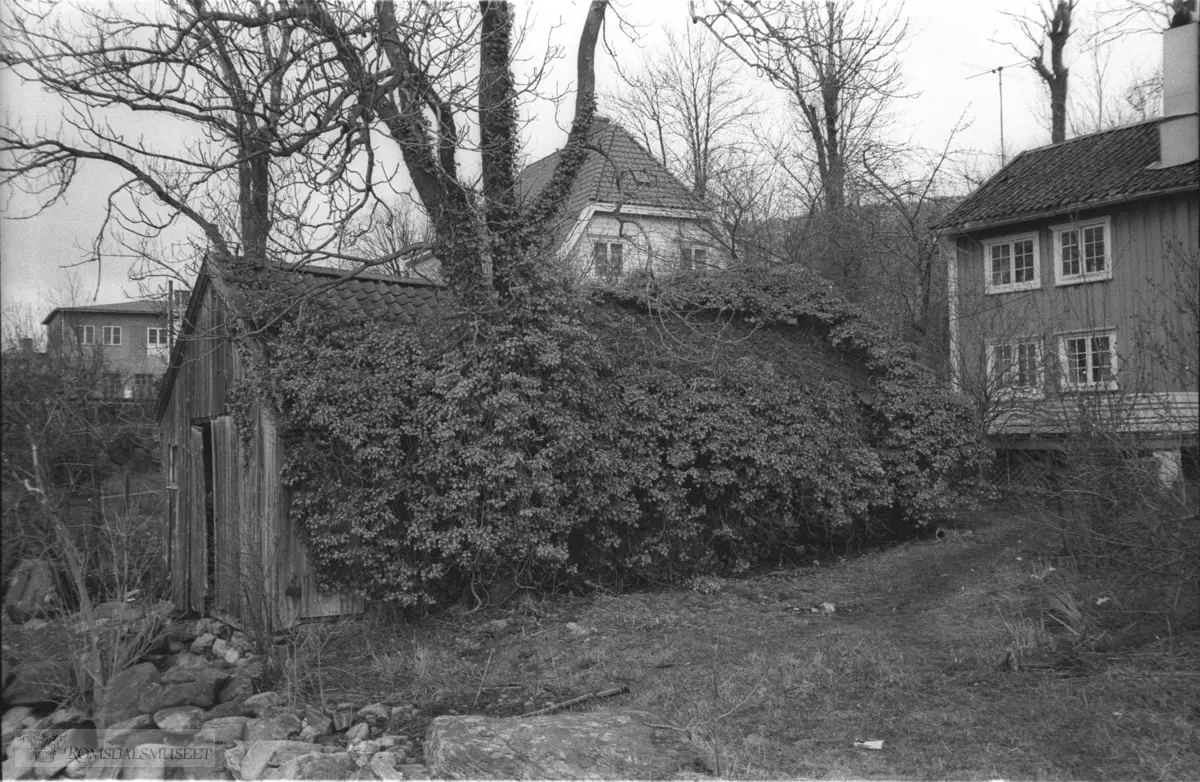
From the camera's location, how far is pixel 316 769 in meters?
5.63

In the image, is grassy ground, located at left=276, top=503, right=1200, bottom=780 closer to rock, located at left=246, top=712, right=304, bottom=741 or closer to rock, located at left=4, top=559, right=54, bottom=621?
rock, located at left=246, top=712, right=304, bottom=741

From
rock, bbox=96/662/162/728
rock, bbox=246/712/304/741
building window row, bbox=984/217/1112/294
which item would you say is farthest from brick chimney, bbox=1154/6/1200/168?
building window row, bbox=984/217/1112/294

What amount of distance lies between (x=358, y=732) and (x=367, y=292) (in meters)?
6.25

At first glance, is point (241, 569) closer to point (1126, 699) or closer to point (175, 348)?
point (175, 348)

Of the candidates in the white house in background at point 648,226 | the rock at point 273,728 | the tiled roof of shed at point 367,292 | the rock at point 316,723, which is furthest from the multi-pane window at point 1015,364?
the rock at point 273,728

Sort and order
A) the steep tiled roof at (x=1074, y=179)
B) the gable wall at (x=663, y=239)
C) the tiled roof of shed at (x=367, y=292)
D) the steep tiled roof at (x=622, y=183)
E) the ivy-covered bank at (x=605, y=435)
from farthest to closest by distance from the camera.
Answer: the gable wall at (x=663, y=239) → the steep tiled roof at (x=622, y=183) → the steep tiled roof at (x=1074, y=179) → the tiled roof of shed at (x=367, y=292) → the ivy-covered bank at (x=605, y=435)

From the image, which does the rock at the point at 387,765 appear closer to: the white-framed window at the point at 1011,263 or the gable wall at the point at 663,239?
the gable wall at the point at 663,239

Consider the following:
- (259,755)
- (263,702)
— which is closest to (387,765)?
(259,755)

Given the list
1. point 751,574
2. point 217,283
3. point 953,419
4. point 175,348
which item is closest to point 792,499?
point 751,574

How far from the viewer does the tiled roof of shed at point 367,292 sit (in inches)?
414

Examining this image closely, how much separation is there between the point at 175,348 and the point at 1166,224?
59.3ft

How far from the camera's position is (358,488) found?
974cm

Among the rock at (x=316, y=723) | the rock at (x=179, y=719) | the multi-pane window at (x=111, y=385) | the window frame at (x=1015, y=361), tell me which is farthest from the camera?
the multi-pane window at (x=111, y=385)

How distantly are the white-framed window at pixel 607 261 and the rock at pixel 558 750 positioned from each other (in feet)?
41.9
